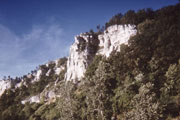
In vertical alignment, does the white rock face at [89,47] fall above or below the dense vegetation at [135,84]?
above

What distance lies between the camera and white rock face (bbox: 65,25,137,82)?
74.6 meters

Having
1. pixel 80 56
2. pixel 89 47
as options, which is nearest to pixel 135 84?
pixel 80 56

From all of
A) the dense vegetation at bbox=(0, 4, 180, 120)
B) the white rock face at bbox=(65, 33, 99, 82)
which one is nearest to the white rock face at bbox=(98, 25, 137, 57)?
the white rock face at bbox=(65, 33, 99, 82)

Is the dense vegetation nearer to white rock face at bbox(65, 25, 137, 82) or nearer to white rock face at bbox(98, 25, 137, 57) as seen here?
white rock face at bbox(98, 25, 137, 57)

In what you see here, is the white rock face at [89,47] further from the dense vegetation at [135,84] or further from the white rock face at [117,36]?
the dense vegetation at [135,84]

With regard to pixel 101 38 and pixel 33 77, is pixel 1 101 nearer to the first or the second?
pixel 33 77

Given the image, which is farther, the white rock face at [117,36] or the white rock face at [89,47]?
the white rock face at [89,47]

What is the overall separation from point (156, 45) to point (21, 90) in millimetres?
118976

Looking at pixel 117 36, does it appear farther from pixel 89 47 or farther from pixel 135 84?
pixel 135 84

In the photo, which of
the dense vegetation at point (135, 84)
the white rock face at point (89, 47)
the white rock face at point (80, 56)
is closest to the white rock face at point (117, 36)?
the white rock face at point (89, 47)

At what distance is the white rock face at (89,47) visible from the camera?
7460cm

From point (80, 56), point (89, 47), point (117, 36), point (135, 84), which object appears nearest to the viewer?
point (135, 84)

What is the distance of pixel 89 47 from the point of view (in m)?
93.2

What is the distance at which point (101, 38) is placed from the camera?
96.7 meters
